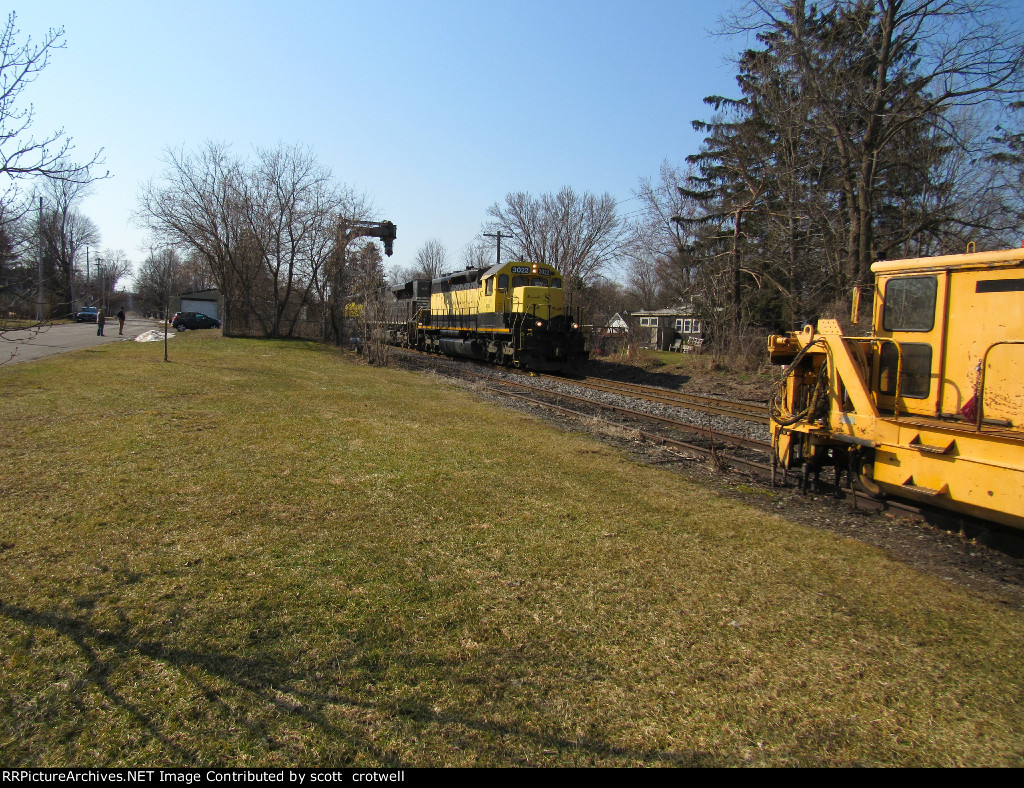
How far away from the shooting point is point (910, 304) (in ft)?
20.0

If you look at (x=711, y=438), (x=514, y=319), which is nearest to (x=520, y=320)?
(x=514, y=319)

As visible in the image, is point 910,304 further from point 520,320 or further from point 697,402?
point 520,320

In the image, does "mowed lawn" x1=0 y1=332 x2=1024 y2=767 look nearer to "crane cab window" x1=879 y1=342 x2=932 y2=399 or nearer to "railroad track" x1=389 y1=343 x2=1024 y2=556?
"railroad track" x1=389 y1=343 x2=1024 y2=556

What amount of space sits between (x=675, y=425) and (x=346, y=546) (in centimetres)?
818

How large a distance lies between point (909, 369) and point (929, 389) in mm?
313

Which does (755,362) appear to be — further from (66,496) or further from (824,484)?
(66,496)

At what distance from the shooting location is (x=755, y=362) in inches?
826

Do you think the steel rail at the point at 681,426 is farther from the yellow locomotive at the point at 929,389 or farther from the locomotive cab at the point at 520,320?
the locomotive cab at the point at 520,320

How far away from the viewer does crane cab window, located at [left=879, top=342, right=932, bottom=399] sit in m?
5.98

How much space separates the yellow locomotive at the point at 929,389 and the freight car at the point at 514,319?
13.3 meters

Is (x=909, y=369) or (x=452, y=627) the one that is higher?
(x=909, y=369)

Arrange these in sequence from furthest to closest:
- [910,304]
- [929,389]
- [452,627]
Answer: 1. [910,304]
2. [929,389]
3. [452,627]

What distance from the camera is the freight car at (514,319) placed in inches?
791
